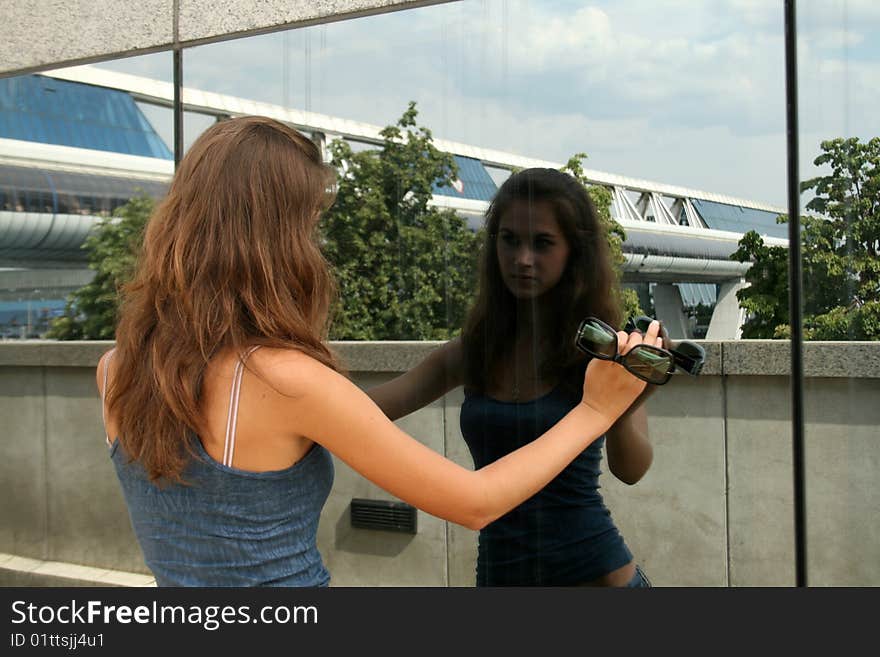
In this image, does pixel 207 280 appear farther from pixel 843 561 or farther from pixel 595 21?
pixel 843 561

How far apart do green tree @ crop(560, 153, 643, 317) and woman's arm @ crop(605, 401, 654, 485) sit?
33 centimetres

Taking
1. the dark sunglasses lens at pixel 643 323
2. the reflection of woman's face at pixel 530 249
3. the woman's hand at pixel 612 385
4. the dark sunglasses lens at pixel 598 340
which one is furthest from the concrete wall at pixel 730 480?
the woman's hand at pixel 612 385

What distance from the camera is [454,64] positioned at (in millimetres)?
2961

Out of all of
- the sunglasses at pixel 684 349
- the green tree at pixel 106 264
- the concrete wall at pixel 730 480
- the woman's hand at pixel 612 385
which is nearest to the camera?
the woman's hand at pixel 612 385

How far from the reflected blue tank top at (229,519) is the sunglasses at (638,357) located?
26.7 inches

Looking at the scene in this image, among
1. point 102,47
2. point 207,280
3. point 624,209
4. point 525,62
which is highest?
point 102,47

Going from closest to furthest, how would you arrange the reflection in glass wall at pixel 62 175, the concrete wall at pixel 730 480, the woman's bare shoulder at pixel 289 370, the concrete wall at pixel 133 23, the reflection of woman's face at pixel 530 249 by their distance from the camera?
the woman's bare shoulder at pixel 289 370
the concrete wall at pixel 730 480
the reflection of woman's face at pixel 530 249
the concrete wall at pixel 133 23
the reflection in glass wall at pixel 62 175

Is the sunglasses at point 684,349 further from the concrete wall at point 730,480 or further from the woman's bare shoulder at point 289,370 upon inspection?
the woman's bare shoulder at point 289,370

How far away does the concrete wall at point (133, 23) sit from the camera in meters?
3.19

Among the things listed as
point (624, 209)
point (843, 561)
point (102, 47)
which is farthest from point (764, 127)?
point (102, 47)

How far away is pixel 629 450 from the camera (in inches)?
108

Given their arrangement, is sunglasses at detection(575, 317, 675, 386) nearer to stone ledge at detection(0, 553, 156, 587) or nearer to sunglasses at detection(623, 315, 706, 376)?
sunglasses at detection(623, 315, 706, 376)
